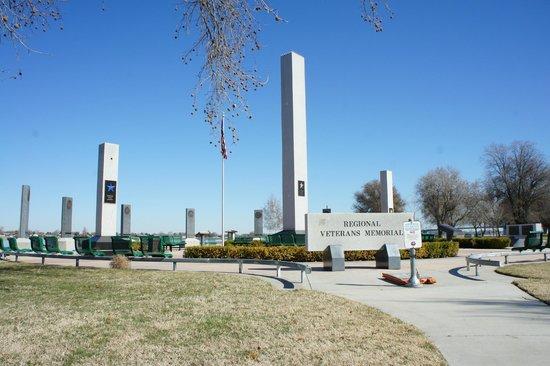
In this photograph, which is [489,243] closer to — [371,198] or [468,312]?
[468,312]

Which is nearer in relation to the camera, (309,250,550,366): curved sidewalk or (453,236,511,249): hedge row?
(309,250,550,366): curved sidewalk

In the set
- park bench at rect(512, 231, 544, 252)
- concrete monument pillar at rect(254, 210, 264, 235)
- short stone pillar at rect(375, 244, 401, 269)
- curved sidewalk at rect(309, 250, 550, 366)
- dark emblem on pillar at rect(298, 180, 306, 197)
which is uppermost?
dark emblem on pillar at rect(298, 180, 306, 197)

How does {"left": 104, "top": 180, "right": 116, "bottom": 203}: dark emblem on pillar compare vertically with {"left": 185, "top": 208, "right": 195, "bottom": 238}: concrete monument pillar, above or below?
above

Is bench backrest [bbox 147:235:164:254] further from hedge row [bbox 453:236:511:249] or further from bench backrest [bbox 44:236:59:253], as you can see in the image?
hedge row [bbox 453:236:511:249]

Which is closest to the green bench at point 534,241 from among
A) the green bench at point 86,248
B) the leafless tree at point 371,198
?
the green bench at point 86,248

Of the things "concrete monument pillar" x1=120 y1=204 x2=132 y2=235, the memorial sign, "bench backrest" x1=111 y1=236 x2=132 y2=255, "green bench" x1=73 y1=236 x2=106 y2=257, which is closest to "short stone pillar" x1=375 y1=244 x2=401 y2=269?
the memorial sign

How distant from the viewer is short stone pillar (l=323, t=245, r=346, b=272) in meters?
15.7

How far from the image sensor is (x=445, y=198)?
6612 centimetres

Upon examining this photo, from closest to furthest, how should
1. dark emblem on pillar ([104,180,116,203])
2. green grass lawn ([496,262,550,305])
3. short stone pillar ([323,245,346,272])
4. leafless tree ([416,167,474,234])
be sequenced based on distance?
green grass lawn ([496,262,550,305]), short stone pillar ([323,245,346,272]), dark emblem on pillar ([104,180,116,203]), leafless tree ([416,167,474,234])

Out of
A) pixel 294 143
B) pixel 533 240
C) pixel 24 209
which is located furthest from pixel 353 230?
pixel 24 209

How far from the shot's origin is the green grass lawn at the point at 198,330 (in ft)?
16.6

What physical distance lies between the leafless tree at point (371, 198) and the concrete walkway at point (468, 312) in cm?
6882

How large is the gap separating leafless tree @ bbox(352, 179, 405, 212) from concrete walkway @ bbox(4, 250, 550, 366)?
2710 inches

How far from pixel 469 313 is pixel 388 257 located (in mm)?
8767
